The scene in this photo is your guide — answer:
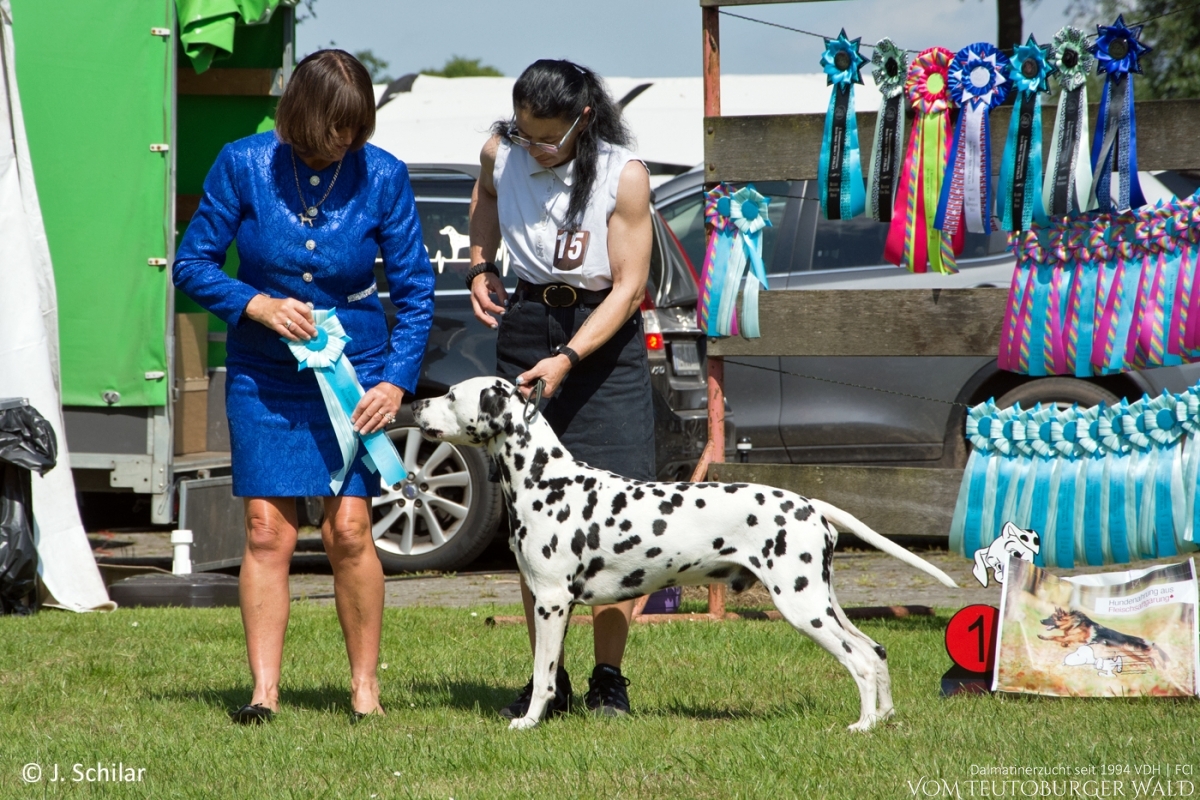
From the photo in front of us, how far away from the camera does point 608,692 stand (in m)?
4.44

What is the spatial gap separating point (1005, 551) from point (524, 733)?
191 cm

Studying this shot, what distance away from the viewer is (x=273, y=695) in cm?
433

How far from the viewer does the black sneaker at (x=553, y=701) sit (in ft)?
14.3

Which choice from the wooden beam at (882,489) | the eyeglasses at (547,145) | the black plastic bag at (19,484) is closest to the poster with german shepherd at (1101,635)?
the wooden beam at (882,489)

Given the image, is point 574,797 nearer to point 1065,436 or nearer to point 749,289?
point 1065,436

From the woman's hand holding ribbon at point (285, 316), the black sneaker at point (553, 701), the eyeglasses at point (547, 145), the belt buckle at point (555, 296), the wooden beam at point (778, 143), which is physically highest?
the wooden beam at point (778, 143)

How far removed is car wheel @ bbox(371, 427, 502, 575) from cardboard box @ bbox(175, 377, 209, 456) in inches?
45.3

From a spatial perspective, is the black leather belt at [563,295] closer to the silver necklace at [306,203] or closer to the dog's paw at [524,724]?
the silver necklace at [306,203]

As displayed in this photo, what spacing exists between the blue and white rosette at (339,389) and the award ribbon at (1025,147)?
8.77 ft

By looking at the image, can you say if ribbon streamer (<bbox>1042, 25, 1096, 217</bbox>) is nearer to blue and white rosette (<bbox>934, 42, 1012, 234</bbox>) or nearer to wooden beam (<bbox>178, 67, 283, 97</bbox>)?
blue and white rosette (<bbox>934, 42, 1012, 234</bbox>)

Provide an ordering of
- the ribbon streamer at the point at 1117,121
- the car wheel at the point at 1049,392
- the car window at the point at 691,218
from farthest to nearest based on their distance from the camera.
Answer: the car window at the point at 691,218 < the car wheel at the point at 1049,392 < the ribbon streamer at the point at 1117,121

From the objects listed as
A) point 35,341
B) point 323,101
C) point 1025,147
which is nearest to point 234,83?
point 35,341

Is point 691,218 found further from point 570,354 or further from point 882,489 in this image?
point 570,354

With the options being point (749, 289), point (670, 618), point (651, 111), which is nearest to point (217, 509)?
point (670, 618)
